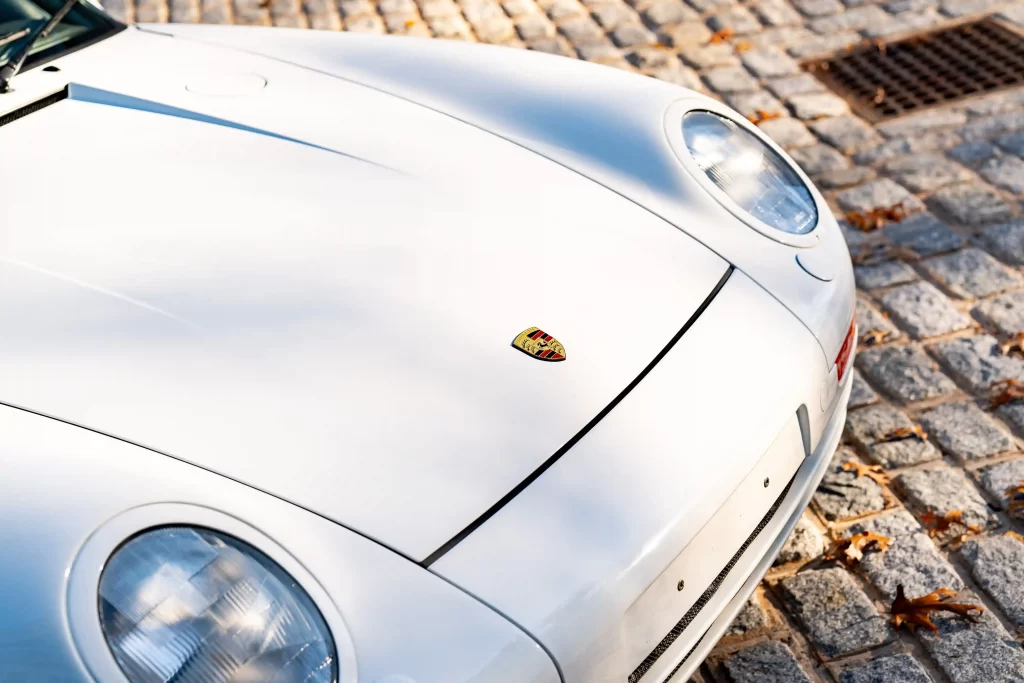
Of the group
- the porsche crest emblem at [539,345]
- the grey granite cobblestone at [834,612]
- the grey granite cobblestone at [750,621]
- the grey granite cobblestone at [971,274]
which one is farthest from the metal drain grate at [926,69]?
the porsche crest emblem at [539,345]

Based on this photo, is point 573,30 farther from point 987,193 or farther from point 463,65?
point 463,65

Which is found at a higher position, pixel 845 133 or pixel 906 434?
pixel 845 133

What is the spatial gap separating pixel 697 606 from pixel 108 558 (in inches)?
37.4

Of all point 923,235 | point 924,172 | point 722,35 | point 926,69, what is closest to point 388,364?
point 923,235

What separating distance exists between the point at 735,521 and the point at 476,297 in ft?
1.98

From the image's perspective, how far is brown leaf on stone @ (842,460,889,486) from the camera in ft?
8.31

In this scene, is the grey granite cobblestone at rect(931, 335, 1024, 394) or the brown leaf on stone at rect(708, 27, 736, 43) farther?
the brown leaf on stone at rect(708, 27, 736, 43)

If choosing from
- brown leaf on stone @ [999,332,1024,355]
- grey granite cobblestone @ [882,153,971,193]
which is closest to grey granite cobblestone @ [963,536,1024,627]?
brown leaf on stone @ [999,332,1024,355]

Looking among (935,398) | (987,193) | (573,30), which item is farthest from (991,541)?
(573,30)

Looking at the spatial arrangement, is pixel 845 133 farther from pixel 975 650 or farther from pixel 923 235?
pixel 975 650

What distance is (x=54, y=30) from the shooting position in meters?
2.48

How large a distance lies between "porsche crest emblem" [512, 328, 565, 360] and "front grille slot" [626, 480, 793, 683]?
0.47 meters

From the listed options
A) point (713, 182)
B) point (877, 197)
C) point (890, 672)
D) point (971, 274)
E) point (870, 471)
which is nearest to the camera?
point (890, 672)

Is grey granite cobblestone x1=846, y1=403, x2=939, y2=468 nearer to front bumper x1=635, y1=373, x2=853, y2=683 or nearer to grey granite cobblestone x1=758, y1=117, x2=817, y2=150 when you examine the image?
front bumper x1=635, y1=373, x2=853, y2=683
